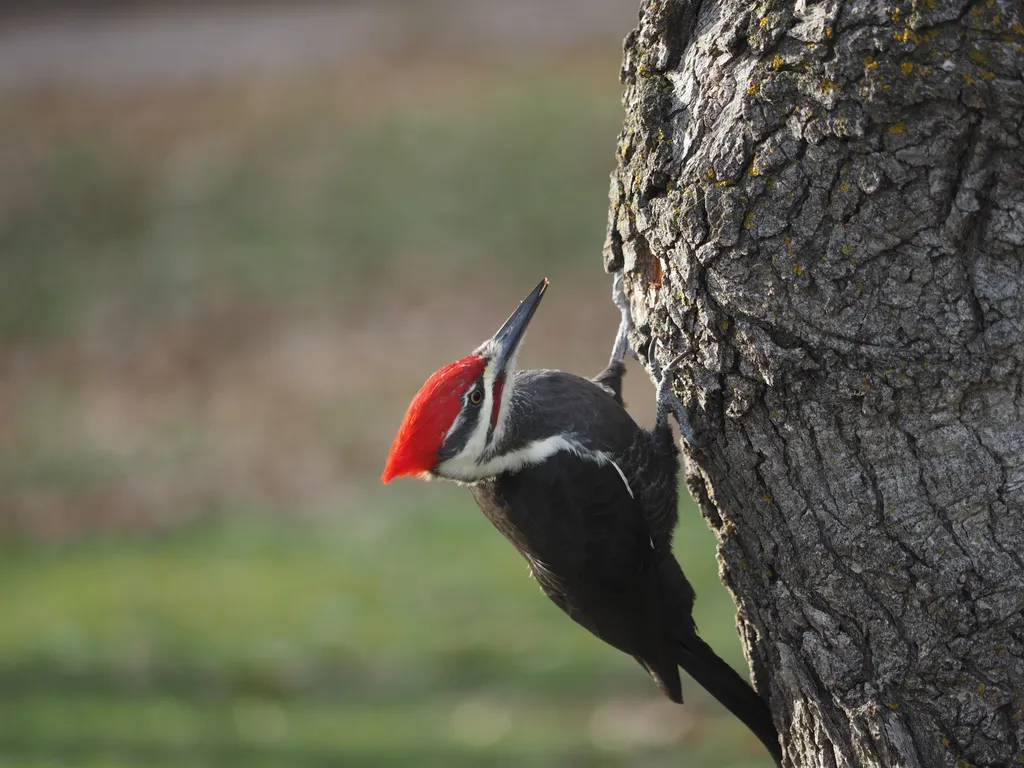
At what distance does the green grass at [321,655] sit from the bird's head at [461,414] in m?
2.66

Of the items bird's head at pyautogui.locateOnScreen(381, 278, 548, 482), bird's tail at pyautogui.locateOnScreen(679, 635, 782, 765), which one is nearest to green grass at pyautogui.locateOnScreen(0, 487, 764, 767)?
bird's tail at pyautogui.locateOnScreen(679, 635, 782, 765)

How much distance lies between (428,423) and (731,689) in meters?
1.14

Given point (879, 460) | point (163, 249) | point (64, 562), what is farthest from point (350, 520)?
point (879, 460)

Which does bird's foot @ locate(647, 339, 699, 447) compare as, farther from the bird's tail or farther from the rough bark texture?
the bird's tail

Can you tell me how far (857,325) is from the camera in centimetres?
232

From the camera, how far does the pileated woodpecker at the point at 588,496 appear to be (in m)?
3.31

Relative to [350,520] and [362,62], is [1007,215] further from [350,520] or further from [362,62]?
[362,62]

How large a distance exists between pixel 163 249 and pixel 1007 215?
10407mm

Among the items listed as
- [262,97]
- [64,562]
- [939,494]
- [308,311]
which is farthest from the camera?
[262,97]

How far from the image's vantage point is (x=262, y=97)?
43.0 feet

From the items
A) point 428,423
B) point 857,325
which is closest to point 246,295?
point 428,423

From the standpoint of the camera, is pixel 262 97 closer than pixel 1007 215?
No

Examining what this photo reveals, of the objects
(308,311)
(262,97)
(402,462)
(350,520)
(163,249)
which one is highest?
(262,97)

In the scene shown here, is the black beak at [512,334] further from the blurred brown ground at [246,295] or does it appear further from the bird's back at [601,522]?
the blurred brown ground at [246,295]
